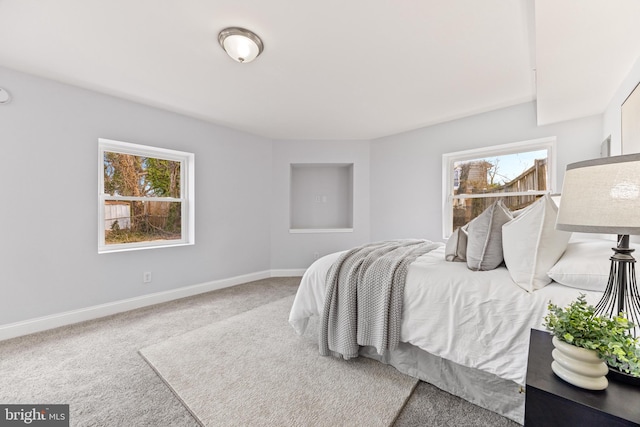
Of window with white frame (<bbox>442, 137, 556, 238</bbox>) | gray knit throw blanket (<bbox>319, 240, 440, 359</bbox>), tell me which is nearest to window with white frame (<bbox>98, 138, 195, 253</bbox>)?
gray knit throw blanket (<bbox>319, 240, 440, 359</bbox>)

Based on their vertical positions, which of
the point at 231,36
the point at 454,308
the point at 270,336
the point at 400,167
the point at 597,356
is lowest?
the point at 270,336

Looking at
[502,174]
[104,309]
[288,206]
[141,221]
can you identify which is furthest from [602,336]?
[288,206]

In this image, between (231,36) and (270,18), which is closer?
(270,18)

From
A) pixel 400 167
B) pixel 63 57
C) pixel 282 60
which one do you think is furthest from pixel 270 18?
pixel 400 167

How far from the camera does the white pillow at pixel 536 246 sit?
1.40m

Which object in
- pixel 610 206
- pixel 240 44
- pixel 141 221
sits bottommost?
pixel 141 221

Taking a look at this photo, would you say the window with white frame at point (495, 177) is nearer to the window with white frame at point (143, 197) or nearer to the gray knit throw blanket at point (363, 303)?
the gray knit throw blanket at point (363, 303)

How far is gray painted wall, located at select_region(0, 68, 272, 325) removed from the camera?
7.87ft

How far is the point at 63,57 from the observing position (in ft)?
7.22

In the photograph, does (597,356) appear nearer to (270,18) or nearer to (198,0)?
(270,18)

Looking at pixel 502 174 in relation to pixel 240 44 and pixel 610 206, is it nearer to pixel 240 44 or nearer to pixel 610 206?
pixel 610 206

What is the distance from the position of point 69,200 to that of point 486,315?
3.62 meters

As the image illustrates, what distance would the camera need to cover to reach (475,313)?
149cm

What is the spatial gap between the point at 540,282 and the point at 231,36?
242 centimetres
